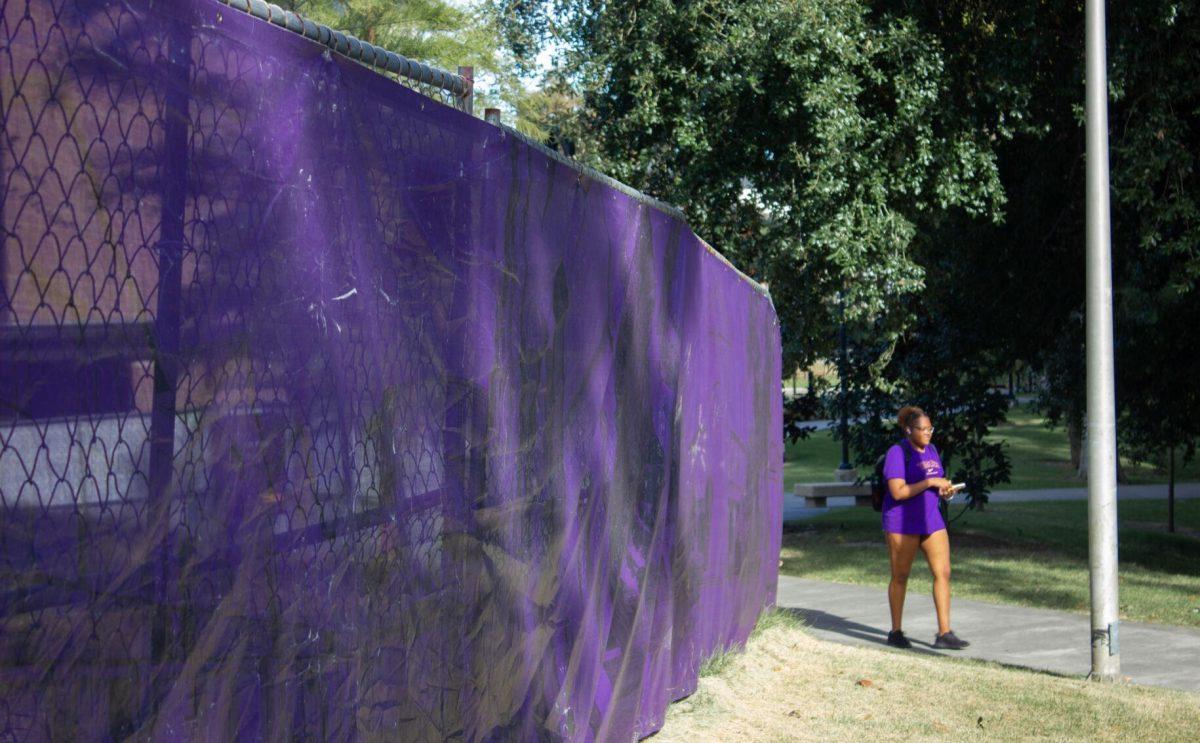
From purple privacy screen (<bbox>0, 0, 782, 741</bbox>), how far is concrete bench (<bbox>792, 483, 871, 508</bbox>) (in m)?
18.3

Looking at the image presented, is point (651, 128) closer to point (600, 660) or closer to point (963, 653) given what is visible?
point (963, 653)

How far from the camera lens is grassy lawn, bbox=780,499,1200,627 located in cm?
1301

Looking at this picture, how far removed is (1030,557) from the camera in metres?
16.5

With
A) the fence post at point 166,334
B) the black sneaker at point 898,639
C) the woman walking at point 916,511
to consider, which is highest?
the fence post at point 166,334

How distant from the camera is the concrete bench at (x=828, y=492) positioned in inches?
902

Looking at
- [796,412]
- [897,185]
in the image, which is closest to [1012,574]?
[897,185]

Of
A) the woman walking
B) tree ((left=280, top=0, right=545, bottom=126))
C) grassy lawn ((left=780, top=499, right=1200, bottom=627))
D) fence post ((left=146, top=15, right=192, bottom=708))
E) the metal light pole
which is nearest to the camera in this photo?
fence post ((left=146, top=15, right=192, bottom=708))

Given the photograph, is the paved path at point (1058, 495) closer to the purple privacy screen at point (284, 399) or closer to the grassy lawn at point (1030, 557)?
the grassy lawn at point (1030, 557)

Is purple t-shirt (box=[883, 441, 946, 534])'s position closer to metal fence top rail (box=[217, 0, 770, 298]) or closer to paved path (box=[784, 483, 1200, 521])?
metal fence top rail (box=[217, 0, 770, 298])

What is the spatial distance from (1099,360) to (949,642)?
2345mm

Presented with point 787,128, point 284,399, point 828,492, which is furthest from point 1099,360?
point 828,492

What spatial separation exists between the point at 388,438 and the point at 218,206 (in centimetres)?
89

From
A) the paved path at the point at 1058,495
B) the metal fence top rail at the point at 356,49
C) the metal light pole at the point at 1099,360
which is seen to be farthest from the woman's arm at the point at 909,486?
the paved path at the point at 1058,495

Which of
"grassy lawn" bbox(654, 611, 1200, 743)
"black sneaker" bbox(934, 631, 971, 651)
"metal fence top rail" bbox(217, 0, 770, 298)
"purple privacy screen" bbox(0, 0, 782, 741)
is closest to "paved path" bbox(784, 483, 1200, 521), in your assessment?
"black sneaker" bbox(934, 631, 971, 651)
